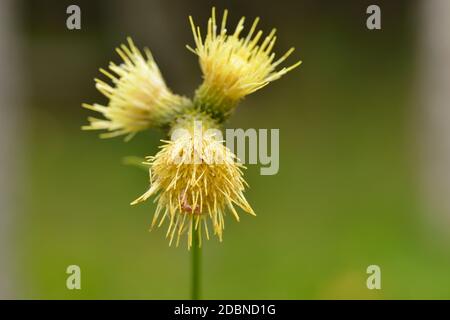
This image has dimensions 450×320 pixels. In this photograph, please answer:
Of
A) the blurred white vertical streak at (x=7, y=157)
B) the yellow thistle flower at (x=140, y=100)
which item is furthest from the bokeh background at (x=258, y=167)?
the yellow thistle flower at (x=140, y=100)

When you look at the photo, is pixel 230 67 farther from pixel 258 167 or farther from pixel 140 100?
pixel 258 167

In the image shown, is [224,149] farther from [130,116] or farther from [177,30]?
[177,30]

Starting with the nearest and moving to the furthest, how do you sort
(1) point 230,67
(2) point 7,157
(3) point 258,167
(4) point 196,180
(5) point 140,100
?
(4) point 196,180, (1) point 230,67, (5) point 140,100, (2) point 7,157, (3) point 258,167

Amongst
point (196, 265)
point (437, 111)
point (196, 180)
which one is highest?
point (437, 111)

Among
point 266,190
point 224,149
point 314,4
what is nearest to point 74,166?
point 266,190

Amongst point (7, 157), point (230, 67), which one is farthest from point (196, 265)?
point (7, 157)

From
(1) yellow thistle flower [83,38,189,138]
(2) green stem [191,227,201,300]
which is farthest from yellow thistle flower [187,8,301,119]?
(2) green stem [191,227,201,300]

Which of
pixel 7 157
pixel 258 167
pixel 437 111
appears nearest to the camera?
pixel 7 157

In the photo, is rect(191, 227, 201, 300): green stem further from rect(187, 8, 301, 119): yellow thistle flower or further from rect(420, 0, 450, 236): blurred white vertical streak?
rect(420, 0, 450, 236): blurred white vertical streak
